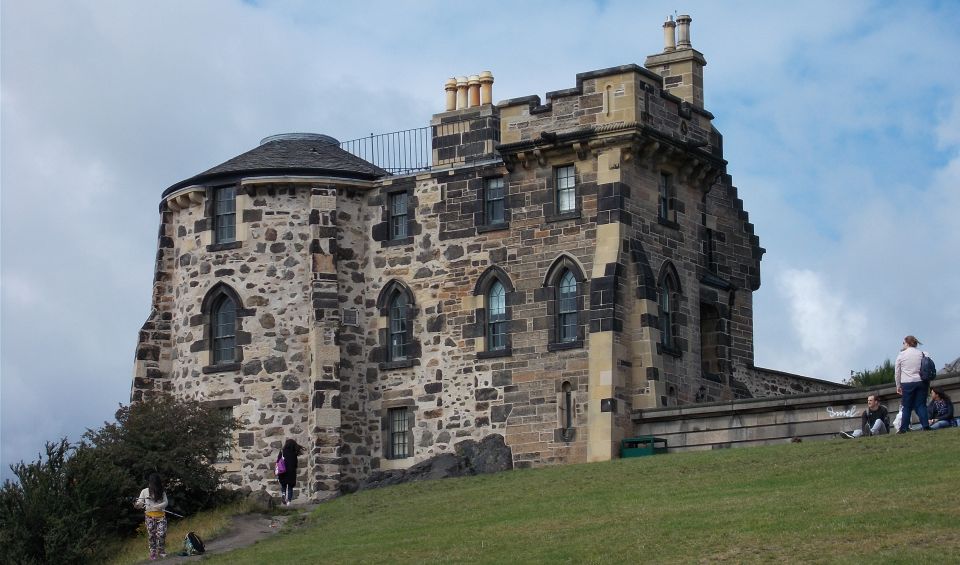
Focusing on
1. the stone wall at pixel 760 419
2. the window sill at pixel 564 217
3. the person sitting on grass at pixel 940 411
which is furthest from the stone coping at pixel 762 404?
the window sill at pixel 564 217

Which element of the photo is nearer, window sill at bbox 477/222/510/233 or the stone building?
the stone building

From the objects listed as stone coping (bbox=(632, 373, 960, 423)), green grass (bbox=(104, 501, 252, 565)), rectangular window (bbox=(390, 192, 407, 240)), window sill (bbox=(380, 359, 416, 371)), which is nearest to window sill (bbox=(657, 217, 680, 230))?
stone coping (bbox=(632, 373, 960, 423))

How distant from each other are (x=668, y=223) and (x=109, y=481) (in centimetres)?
1409

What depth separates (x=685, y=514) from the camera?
29.4 metres

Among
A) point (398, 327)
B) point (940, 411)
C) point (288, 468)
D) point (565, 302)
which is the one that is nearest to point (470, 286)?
point (398, 327)

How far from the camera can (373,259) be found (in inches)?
1816

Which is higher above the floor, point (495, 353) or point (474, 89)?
point (474, 89)

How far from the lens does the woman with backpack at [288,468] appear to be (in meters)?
42.2

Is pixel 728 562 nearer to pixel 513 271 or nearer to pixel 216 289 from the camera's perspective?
pixel 513 271

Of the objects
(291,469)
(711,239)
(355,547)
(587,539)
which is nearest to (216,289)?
(291,469)

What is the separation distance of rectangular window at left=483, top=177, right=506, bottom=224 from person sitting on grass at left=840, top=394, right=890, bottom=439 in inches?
444

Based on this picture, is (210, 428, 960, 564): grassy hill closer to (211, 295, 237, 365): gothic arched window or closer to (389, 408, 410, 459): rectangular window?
(389, 408, 410, 459): rectangular window

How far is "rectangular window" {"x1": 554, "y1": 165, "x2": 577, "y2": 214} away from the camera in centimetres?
4341

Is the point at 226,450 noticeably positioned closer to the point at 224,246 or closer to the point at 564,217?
the point at 224,246
